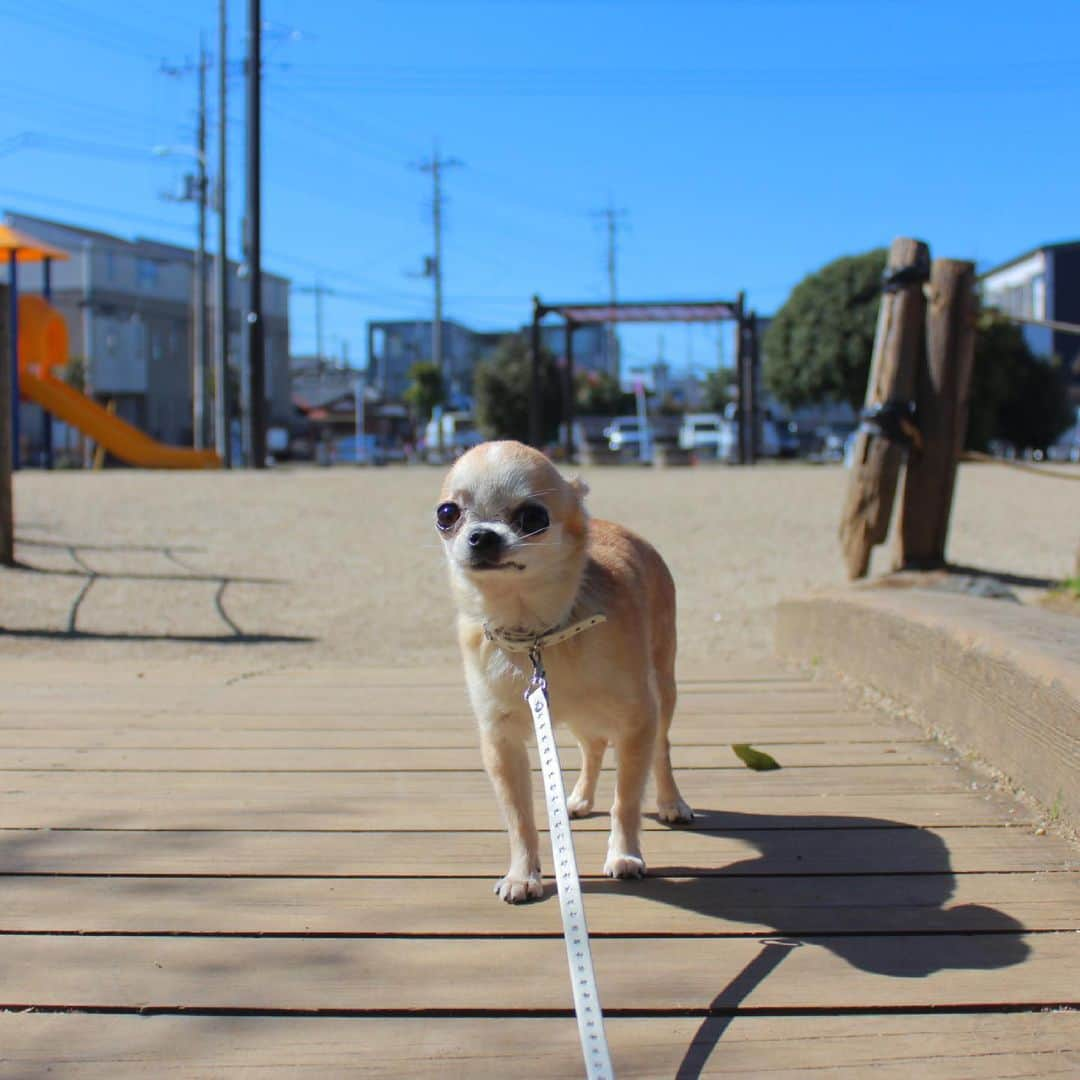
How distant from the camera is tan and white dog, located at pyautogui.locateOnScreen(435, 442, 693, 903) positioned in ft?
7.79

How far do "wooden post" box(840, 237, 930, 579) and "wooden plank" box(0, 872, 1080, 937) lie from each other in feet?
15.4

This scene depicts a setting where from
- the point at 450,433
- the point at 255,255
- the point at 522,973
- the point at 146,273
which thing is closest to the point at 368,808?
the point at 522,973

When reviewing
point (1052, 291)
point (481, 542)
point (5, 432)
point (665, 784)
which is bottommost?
point (665, 784)

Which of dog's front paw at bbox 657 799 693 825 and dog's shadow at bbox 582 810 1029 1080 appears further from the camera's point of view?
dog's front paw at bbox 657 799 693 825

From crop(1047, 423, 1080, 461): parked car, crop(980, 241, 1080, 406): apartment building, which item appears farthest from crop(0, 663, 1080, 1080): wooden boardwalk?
crop(980, 241, 1080, 406): apartment building

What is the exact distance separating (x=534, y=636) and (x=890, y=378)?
5.08 metres

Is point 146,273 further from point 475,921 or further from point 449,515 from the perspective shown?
point 475,921

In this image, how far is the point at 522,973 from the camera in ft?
6.96

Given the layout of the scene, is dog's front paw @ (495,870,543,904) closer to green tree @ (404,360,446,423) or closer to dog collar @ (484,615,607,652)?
dog collar @ (484,615,607,652)

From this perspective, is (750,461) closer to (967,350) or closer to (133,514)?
(133,514)

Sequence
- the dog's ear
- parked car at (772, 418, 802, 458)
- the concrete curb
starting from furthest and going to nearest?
parked car at (772, 418, 802, 458) → the concrete curb → the dog's ear

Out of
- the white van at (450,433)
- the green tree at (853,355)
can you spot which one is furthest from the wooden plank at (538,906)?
the white van at (450,433)

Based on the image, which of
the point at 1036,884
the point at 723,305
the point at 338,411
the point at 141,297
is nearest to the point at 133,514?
the point at 1036,884

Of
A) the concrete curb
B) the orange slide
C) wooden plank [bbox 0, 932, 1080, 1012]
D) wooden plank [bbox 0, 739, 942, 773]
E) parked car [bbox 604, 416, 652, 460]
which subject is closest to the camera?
wooden plank [bbox 0, 932, 1080, 1012]
